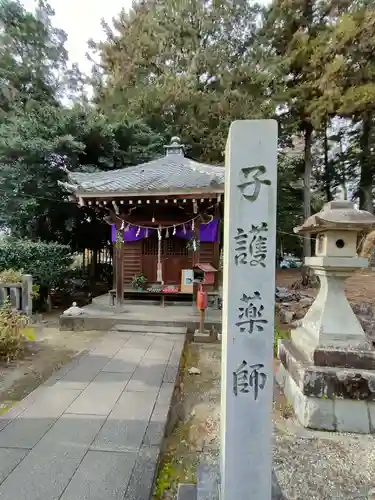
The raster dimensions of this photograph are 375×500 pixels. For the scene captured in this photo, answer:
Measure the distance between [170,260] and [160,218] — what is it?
1.30 meters

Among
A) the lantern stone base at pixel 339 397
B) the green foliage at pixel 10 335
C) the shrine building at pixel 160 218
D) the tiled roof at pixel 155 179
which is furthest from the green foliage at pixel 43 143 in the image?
the lantern stone base at pixel 339 397

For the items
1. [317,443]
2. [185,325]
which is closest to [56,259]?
[185,325]

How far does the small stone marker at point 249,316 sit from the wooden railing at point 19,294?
663cm

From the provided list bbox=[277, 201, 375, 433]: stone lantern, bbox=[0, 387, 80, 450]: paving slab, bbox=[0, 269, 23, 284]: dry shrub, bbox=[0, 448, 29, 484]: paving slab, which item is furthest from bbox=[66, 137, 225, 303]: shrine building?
bbox=[0, 448, 29, 484]: paving slab

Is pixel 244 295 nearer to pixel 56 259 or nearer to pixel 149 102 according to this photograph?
pixel 56 259

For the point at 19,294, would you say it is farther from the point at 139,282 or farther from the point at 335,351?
the point at 335,351

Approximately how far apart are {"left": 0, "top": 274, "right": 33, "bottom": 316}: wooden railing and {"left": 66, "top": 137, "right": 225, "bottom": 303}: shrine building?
6.69 ft

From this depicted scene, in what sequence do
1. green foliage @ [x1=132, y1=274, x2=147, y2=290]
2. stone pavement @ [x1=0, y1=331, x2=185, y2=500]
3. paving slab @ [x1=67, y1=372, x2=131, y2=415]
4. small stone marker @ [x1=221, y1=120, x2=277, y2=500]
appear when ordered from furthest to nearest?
green foliage @ [x1=132, y1=274, x2=147, y2=290], paving slab @ [x1=67, y1=372, x2=131, y2=415], stone pavement @ [x1=0, y1=331, x2=185, y2=500], small stone marker @ [x1=221, y1=120, x2=277, y2=500]

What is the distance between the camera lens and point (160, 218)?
8625 millimetres

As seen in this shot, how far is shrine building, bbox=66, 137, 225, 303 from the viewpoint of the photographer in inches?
298

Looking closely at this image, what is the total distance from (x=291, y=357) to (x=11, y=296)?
20.5 ft

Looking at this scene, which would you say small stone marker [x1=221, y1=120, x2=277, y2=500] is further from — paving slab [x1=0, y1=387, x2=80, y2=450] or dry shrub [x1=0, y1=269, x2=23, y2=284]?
dry shrub [x1=0, y1=269, x2=23, y2=284]

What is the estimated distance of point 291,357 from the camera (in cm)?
391

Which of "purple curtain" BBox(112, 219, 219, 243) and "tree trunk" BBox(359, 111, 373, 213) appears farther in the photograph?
"tree trunk" BBox(359, 111, 373, 213)
